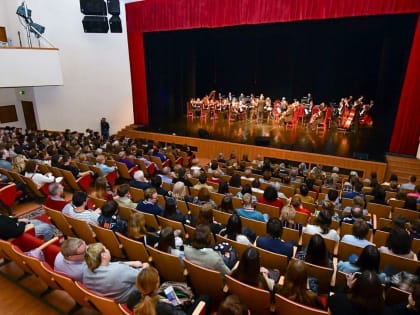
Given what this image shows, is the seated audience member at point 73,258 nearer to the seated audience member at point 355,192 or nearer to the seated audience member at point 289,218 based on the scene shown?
the seated audience member at point 289,218

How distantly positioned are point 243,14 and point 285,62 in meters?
5.80

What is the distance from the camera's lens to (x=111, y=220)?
341cm

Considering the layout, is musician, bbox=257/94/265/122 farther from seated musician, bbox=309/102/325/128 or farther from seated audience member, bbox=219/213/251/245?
seated audience member, bbox=219/213/251/245

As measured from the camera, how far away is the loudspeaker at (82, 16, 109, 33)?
34.4 ft

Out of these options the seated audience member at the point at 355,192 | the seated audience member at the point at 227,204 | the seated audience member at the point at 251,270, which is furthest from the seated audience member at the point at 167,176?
the seated audience member at the point at 251,270

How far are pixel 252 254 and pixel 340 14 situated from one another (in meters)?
7.80

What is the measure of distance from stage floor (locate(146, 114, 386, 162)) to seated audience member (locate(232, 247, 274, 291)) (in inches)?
279

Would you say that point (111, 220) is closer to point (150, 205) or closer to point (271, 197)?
point (150, 205)

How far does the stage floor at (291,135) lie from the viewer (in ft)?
29.2

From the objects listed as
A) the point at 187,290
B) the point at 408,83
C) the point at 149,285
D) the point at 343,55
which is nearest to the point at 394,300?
the point at 187,290

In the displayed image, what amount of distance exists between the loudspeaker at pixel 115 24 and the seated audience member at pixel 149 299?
1079 cm

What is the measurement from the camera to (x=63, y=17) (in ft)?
34.9

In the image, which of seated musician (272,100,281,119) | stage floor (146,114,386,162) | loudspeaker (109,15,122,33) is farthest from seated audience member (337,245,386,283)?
loudspeaker (109,15,122,33)

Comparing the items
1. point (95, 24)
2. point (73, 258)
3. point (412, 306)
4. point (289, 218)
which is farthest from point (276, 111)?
point (73, 258)
